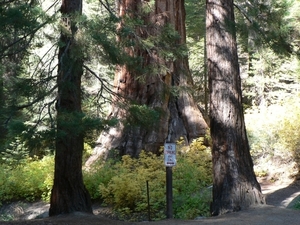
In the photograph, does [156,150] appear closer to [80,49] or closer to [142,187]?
[142,187]

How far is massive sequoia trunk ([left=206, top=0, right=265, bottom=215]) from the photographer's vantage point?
35.3 feet

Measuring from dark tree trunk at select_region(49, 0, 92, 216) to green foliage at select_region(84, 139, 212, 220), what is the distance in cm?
268

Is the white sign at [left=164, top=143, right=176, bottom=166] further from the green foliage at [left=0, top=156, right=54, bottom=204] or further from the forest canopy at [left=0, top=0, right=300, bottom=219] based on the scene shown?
the green foliage at [left=0, top=156, right=54, bottom=204]

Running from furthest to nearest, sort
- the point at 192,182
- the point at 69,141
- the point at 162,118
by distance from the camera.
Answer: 1. the point at 162,118
2. the point at 192,182
3. the point at 69,141

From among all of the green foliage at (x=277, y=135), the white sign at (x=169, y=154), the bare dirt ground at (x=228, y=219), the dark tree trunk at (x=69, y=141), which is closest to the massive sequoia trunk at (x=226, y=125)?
the bare dirt ground at (x=228, y=219)

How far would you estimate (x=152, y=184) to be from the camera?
1376 cm

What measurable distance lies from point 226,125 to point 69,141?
10.9ft

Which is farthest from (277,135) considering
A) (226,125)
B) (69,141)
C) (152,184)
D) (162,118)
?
(69,141)

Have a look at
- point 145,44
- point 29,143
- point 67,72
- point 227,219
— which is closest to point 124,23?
point 145,44

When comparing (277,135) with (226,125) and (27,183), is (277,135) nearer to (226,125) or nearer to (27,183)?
(226,125)

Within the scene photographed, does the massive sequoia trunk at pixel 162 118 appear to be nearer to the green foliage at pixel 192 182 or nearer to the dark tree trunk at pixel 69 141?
the green foliage at pixel 192 182

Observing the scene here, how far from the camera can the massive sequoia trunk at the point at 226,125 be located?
1076 centimetres

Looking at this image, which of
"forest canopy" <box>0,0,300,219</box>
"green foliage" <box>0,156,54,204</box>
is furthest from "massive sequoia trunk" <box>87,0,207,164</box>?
"green foliage" <box>0,156,54,204</box>

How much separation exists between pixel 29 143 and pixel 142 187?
19.0ft
